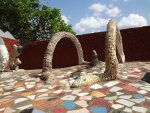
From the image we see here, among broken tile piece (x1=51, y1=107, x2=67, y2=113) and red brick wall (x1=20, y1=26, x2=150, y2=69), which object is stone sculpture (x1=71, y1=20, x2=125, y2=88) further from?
red brick wall (x1=20, y1=26, x2=150, y2=69)

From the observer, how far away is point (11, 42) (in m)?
16.1

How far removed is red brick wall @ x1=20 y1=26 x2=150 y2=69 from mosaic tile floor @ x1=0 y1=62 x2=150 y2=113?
146 inches

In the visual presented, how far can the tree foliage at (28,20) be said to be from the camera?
79.0 feet

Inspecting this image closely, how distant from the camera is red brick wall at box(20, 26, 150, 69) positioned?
11250mm

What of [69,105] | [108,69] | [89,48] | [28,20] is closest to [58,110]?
[69,105]

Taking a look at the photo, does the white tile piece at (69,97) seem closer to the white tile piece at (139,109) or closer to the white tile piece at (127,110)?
the white tile piece at (127,110)

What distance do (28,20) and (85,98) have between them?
20239 millimetres

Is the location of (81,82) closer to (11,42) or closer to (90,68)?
(90,68)

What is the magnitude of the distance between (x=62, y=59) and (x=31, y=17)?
12.2 m

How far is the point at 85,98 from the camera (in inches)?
215

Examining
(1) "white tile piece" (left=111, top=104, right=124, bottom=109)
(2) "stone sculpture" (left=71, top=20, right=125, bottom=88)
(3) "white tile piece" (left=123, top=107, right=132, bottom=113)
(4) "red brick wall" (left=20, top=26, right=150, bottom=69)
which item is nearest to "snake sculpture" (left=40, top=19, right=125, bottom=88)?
(2) "stone sculpture" (left=71, top=20, right=125, bottom=88)

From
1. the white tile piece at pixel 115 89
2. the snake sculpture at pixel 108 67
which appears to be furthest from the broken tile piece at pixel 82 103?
the snake sculpture at pixel 108 67

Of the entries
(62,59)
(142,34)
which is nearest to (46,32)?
(62,59)

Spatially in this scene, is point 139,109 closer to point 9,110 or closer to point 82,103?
point 82,103
